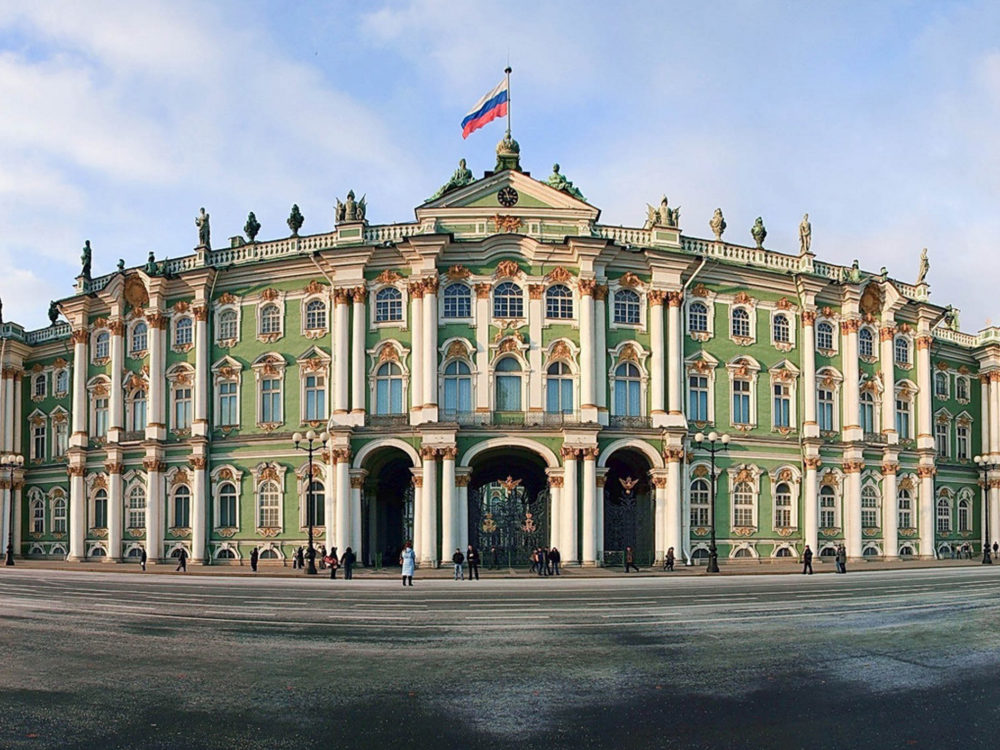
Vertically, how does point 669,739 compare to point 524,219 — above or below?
below

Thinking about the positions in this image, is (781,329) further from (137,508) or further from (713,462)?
(137,508)

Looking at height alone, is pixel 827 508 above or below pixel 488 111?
below

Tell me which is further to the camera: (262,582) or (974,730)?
(262,582)

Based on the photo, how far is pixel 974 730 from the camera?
36.2ft

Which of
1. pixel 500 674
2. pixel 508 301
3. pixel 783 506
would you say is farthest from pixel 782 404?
→ pixel 500 674

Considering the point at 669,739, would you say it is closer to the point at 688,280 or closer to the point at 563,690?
the point at 563,690

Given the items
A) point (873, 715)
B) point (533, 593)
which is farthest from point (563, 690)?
point (533, 593)

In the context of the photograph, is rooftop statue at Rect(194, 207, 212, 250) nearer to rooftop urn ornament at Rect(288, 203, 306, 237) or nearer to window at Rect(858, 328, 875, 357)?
rooftop urn ornament at Rect(288, 203, 306, 237)

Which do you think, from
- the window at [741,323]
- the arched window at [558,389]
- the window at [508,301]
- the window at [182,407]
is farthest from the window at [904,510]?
the window at [182,407]

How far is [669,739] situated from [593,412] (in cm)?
3752

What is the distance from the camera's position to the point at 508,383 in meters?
49.0

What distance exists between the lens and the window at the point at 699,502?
51219 millimetres

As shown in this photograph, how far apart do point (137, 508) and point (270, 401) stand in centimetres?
1097

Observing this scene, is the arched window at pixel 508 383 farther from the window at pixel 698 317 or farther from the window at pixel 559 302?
the window at pixel 698 317
